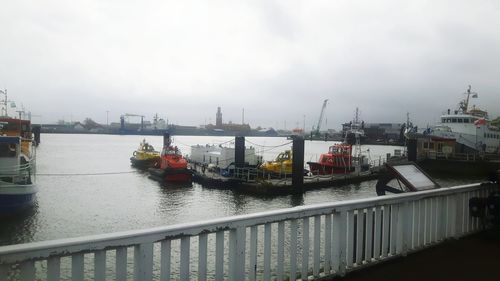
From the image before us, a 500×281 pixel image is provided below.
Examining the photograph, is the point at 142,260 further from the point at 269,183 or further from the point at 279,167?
the point at 279,167

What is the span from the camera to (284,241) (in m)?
3.81

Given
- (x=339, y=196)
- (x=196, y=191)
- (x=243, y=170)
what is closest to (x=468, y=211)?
(x=339, y=196)

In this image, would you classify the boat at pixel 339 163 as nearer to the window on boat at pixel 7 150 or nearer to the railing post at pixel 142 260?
the window on boat at pixel 7 150

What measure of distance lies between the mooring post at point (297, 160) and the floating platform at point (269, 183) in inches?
16.3

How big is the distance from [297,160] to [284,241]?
2241cm

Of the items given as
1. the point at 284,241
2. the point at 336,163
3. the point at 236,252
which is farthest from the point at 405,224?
the point at 336,163

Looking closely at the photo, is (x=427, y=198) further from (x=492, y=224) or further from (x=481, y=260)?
(x=492, y=224)

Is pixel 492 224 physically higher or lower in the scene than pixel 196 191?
higher

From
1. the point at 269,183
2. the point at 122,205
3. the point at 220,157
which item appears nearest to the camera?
the point at 122,205

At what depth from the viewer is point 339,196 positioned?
2667cm

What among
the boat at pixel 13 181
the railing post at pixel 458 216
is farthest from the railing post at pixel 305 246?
the boat at pixel 13 181

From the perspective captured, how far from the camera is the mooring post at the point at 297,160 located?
25.8 m

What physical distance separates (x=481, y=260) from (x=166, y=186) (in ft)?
90.5

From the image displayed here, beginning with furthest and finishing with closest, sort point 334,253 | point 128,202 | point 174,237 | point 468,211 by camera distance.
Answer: point 128,202, point 468,211, point 334,253, point 174,237
